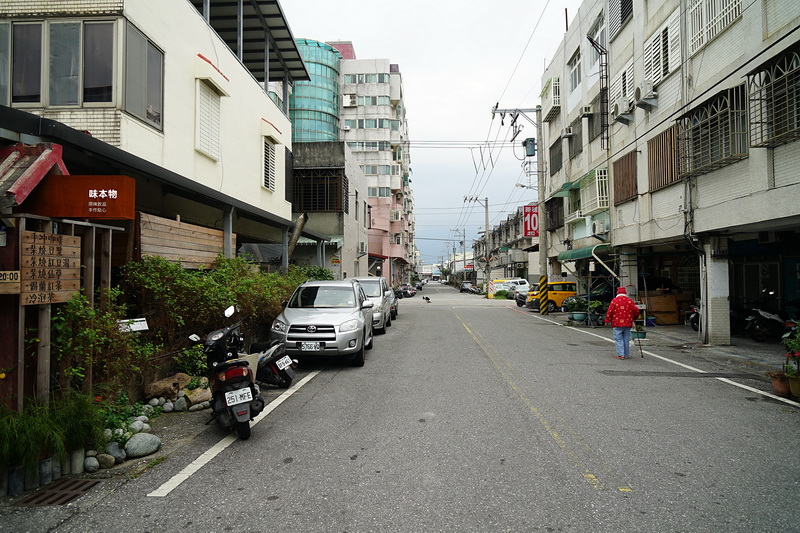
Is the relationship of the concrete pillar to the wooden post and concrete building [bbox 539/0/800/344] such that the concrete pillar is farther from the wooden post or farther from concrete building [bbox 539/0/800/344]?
the wooden post

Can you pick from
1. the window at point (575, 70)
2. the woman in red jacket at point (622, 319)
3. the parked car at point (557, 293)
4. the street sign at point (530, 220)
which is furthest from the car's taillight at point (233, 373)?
the street sign at point (530, 220)

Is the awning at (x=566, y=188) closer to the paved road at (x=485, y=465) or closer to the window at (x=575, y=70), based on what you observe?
the window at (x=575, y=70)

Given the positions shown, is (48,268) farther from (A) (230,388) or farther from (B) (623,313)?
(B) (623,313)

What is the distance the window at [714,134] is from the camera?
39.5 feet

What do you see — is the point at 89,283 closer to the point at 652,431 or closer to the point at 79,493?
the point at 79,493

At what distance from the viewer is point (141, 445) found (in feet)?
16.9

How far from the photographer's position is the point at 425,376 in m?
9.13

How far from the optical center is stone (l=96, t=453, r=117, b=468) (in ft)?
15.8

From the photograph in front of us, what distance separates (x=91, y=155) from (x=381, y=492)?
588 centimetres

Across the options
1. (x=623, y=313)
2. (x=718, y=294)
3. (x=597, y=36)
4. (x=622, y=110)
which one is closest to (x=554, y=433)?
(x=623, y=313)

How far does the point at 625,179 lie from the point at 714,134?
6.25 metres

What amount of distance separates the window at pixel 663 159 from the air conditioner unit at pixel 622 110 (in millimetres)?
1864

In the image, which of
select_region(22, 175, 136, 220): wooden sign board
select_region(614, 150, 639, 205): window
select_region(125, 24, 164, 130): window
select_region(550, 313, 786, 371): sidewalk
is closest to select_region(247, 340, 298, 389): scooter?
select_region(22, 175, 136, 220): wooden sign board

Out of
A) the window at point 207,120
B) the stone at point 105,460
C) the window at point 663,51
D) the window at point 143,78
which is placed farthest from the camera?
the window at point 663,51
